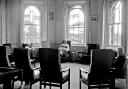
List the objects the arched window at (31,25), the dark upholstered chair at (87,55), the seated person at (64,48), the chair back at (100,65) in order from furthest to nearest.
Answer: the arched window at (31,25)
the seated person at (64,48)
the dark upholstered chair at (87,55)
the chair back at (100,65)

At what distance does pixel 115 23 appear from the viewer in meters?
8.38

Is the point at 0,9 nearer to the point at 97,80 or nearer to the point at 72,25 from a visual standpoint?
the point at 72,25

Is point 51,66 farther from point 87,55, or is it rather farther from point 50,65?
point 87,55

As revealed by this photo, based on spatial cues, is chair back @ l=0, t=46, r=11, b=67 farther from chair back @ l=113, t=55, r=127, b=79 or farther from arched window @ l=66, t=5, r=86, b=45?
arched window @ l=66, t=5, r=86, b=45

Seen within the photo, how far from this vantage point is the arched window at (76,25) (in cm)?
1003

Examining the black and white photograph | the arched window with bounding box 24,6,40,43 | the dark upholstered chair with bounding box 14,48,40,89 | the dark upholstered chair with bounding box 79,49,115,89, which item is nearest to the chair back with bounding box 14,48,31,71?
the dark upholstered chair with bounding box 14,48,40,89

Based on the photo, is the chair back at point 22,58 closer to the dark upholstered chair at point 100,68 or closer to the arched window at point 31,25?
the dark upholstered chair at point 100,68

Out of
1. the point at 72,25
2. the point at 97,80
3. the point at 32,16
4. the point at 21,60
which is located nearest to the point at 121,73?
the point at 97,80

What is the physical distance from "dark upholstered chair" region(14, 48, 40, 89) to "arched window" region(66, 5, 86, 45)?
580 centimetres

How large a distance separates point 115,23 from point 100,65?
4689mm

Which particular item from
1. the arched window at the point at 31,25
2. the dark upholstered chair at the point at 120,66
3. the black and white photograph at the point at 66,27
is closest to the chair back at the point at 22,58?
the dark upholstered chair at the point at 120,66

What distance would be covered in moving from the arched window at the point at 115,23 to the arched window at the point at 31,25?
11.8 ft

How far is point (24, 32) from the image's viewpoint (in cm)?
991

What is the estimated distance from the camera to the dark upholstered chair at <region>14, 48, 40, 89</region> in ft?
14.5
